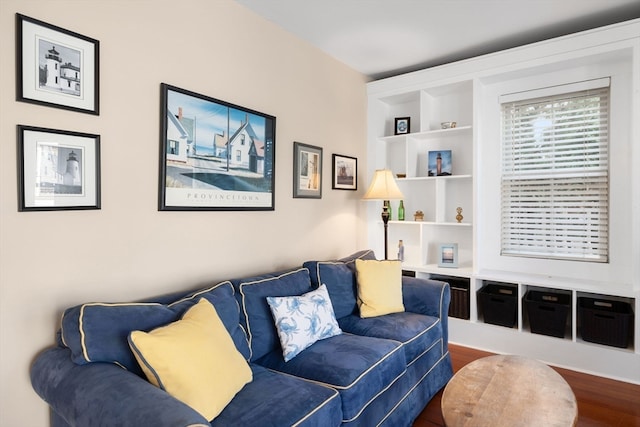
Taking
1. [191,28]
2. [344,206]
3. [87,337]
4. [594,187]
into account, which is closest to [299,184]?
[344,206]

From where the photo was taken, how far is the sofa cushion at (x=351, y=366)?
5.90 feet

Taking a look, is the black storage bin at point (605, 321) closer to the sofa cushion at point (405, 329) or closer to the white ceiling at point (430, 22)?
the sofa cushion at point (405, 329)

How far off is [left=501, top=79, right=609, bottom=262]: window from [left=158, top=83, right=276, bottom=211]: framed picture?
231cm

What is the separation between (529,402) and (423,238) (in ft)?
7.90

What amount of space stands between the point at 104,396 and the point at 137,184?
1155mm

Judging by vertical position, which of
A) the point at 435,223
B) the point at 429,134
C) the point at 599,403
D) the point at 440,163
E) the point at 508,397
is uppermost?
the point at 429,134

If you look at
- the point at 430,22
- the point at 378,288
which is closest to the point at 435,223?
the point at 378,288

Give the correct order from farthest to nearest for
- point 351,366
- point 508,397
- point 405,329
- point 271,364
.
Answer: point 405,329, point 271,364, point 351,366, point 508,397

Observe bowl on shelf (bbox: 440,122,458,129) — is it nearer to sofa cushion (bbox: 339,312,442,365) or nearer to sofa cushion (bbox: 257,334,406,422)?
sofa cushion (bbox: 339,312,442,365)

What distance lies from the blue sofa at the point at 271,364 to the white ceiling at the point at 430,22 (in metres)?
1.89

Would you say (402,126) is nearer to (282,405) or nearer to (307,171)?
(307,171)

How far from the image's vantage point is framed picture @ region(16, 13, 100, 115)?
1.65m

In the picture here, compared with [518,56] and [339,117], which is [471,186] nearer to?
[518,56]

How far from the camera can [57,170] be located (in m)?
1.75
